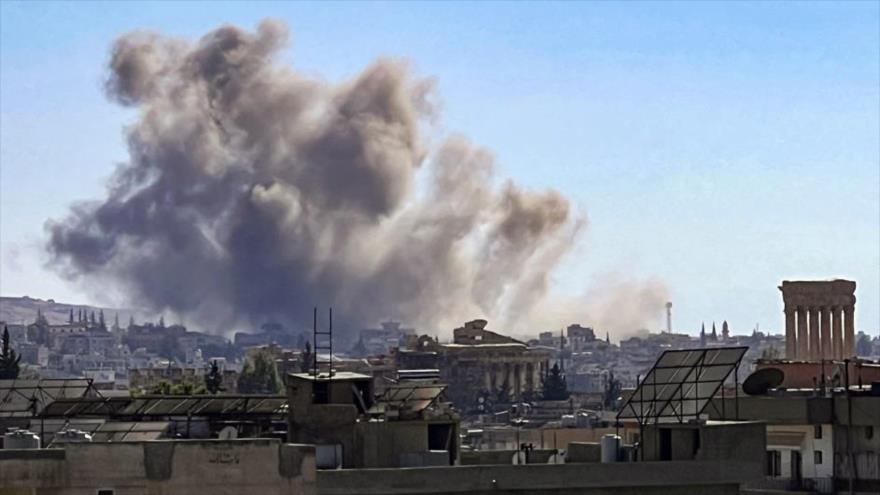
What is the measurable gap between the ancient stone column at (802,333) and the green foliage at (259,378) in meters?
39.5

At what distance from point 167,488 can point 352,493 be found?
180 cm

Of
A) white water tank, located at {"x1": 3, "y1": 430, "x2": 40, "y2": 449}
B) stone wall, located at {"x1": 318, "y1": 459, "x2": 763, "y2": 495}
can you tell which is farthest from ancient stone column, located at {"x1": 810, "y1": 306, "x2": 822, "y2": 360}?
white water tank, located at {"x1": 3, "y1": 430, "x2": 40, "y2": 449}

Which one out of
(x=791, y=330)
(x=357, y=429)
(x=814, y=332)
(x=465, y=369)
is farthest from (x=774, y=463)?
(x=465, y=369)

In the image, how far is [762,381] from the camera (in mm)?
30672

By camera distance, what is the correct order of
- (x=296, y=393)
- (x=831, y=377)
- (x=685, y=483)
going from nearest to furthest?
(x=685, y=483) < (x=296, y=393) < (x=831, y=377)

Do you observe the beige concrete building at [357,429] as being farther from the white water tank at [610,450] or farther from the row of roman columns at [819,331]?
the row of roman columns at [819,331]

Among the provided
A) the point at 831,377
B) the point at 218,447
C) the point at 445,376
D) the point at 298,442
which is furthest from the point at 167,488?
the point at 445,376

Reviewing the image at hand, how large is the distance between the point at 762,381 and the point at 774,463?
114 inches

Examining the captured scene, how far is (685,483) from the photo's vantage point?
23.8 metres

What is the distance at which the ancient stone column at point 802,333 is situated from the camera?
348 feet

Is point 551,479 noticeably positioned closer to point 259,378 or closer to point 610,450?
point 610,450

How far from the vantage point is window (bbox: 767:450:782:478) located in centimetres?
2777

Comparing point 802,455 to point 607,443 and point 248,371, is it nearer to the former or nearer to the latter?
point 607,443

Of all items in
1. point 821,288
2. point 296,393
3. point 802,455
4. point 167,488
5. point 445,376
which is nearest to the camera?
point 167,488
